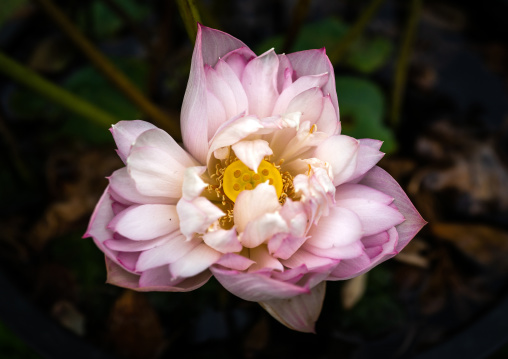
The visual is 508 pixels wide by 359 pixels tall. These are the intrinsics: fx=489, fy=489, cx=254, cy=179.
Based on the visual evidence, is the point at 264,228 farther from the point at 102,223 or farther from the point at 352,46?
the point at 352,46

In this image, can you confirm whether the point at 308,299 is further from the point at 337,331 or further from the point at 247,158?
the point at 337,331

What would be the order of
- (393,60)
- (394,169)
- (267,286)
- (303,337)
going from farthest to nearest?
1. (393,60)
2. (394,169)
3. (303,337)
4. (267,286)

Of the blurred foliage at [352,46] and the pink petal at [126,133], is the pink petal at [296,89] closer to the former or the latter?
the pink petal at [126,133]

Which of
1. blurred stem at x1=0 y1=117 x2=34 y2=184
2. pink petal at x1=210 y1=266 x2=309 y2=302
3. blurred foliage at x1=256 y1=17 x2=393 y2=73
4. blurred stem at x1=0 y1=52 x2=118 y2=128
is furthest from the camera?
blurred foliage at x1=256 y1=17 x2=393 y2=73

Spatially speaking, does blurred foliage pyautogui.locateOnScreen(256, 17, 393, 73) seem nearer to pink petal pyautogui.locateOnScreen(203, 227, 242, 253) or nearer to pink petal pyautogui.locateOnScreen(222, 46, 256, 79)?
pink petal pyautogui.locateOnScreen(222, 46, 256, 79)

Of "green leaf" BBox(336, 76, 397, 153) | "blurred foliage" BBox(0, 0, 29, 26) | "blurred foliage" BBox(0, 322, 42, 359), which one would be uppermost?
"blurred foliage" BBox(0, 0, 29, 26)

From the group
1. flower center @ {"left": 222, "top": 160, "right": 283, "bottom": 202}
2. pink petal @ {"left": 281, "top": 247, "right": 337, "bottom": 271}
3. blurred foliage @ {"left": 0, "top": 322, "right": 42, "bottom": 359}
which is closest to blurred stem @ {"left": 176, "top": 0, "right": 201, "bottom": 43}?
flower center @ {"left": 222, "top": 160, "right": 283, "bottom": 202}

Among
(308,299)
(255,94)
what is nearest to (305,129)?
(255,94)
